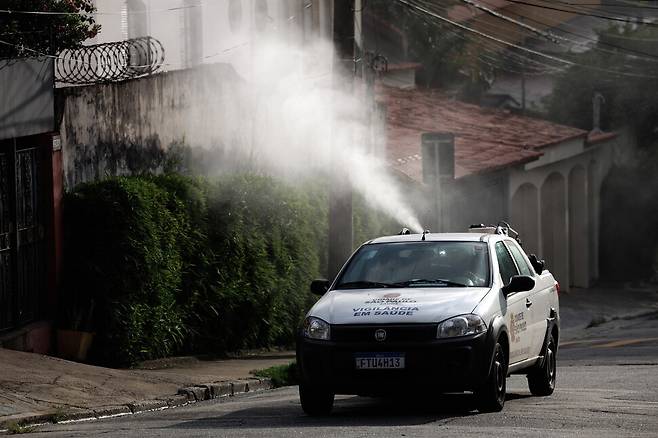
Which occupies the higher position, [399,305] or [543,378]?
[399,305]

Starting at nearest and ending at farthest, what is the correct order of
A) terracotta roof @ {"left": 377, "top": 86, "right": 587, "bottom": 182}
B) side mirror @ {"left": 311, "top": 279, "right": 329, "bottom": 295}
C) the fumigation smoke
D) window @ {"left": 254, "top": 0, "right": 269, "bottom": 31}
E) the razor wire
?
side mirror @ {"left": 311, "top": 279, "right": 329, "bottom": 295} → the razor wire → the fumigation smoke → window @ {"left": 254, "top": 0, "right": 269, "bottom": 31} → terracotta roof @ {"left": 377, "top": 86, "right": 587, "bottom": 182}

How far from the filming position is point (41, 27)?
1981 centimetres

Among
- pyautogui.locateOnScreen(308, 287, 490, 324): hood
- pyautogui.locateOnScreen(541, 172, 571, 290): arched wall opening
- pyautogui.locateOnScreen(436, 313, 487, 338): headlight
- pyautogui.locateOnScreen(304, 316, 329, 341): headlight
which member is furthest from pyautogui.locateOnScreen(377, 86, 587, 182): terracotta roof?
pyautogui.locateOnScreen(436, 313, 487, 338): headlight

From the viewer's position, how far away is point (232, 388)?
17344 mm

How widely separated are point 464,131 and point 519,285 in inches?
1118

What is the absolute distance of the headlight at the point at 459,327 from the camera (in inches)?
498

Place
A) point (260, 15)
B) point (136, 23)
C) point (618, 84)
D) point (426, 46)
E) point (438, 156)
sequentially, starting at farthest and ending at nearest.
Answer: point (426, 46)
point (618, 84)
point (260, 15)
point (136, 23)
point (438, 156)

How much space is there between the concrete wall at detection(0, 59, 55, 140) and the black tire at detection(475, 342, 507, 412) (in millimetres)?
7072

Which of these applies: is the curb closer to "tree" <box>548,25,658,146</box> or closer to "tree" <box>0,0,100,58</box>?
"tree" <box>0,0,100,58</box>

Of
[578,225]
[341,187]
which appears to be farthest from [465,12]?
[341,187]

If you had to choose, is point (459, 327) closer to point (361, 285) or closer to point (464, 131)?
point (361, 285)

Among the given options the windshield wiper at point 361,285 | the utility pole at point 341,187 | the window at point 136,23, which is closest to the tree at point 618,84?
the window at point 136,23

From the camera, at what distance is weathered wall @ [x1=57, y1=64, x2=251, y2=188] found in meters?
19.8

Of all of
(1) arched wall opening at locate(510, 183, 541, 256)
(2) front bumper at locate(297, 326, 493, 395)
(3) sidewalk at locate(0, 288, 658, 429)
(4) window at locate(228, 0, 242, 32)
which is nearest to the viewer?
(2) front bumper at locate(297, 326, 493, 395)
